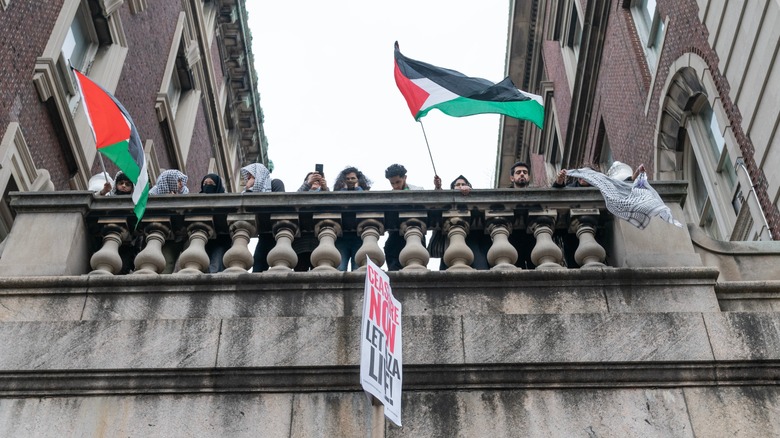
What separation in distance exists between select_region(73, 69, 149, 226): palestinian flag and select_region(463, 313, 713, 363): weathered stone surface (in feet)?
13.5

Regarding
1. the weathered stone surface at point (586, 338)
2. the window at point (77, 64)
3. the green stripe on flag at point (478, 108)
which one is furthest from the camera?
the window at point (77, 64)

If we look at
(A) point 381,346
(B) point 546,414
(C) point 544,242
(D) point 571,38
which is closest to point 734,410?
(B) point 546,414

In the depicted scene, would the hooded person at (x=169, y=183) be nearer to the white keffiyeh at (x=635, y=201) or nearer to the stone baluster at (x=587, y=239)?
the stone baluster at (x=587, y=239)

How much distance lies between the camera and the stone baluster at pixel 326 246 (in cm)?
765

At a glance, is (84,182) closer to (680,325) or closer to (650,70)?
(650,70)

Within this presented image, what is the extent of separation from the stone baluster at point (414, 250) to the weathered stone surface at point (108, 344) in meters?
1.71

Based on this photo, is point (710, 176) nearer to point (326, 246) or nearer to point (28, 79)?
point (326, 246)

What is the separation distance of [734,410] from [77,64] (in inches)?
551

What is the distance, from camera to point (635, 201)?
7547 millimetres

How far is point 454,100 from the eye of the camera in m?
10.4

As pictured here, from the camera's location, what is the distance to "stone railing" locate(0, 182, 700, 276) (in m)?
7.67

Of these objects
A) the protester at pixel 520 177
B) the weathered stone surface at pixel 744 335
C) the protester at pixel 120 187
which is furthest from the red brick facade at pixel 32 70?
the weathered stone surface at pixel 744 335

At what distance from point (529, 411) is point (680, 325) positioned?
1401mm

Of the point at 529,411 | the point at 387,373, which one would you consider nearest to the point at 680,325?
the point at 529,411
